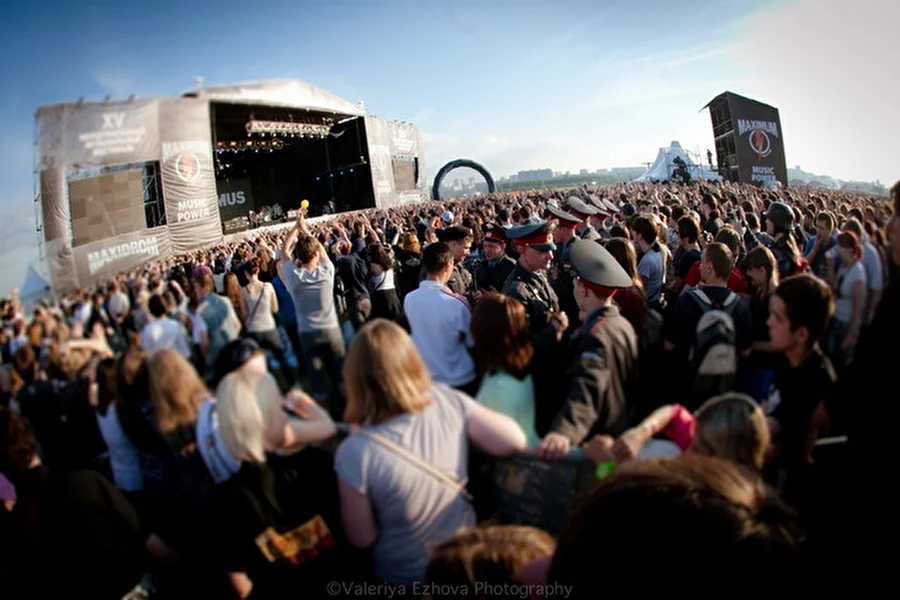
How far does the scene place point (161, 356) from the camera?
6.79ft

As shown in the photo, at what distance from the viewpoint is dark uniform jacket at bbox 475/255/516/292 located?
19.9ft

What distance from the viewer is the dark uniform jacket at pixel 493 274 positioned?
6.05m

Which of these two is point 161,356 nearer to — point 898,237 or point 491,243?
point 898,237

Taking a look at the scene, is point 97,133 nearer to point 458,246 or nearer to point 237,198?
point 458,246

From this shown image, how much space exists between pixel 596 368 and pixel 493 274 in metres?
3.79

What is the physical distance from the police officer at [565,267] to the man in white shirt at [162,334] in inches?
149

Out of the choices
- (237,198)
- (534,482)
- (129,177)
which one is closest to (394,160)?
(237,198)

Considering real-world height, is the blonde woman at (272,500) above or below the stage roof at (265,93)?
below

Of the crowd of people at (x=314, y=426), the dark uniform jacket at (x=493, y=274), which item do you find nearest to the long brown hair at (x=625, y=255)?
the crowd of people at (x=314, y=426)

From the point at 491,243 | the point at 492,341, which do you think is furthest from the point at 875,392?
the point at 491,243

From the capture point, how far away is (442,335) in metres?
2.74

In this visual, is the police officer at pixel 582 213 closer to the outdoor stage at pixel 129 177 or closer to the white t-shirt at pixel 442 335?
the white t-shirt at pixel 442 335

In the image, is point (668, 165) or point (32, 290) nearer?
point (32, 290)

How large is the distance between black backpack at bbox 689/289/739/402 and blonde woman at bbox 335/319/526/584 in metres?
1.22
